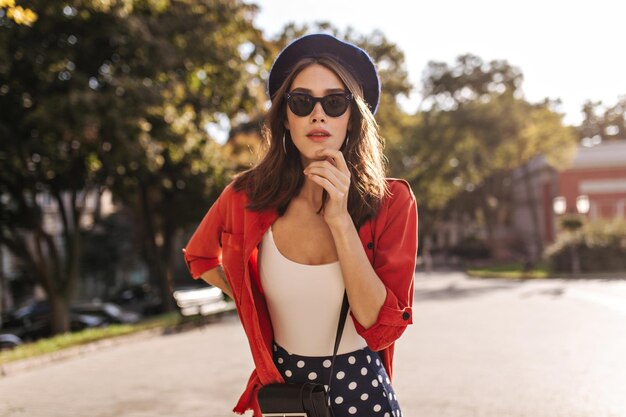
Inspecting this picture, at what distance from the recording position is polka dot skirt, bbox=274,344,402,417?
198 centimetres

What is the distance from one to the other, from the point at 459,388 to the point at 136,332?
33.2ft

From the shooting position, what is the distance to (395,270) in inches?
73.4

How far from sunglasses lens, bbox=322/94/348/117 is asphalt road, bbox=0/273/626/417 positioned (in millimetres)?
5390

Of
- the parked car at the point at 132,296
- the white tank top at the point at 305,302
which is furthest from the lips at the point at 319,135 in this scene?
the parked car at the point at 132,296

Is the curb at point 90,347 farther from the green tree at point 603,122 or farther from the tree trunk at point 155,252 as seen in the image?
the green tree at point 603,122

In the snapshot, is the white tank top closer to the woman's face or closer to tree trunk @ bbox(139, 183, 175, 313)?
the woman's face

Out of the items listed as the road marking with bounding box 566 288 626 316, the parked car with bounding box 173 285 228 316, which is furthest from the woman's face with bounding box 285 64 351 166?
the parked car with bounding box 173 285 228 316

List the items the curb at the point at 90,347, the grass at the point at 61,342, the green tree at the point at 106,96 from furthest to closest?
the green tree at the point at 106,96
the grass at the point at 61,342
the curb at the point at 90,347

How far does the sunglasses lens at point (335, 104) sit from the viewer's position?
2031 millimetres

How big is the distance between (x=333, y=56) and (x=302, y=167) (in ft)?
1.07

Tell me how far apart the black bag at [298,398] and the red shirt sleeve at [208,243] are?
441 millimetres

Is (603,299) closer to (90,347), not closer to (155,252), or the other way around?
(90,347)

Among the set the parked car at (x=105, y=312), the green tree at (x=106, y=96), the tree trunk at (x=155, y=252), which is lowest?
the parked car at (x=105, y=312)

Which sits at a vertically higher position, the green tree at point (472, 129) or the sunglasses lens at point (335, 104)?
the green tree at point (472, 129)
